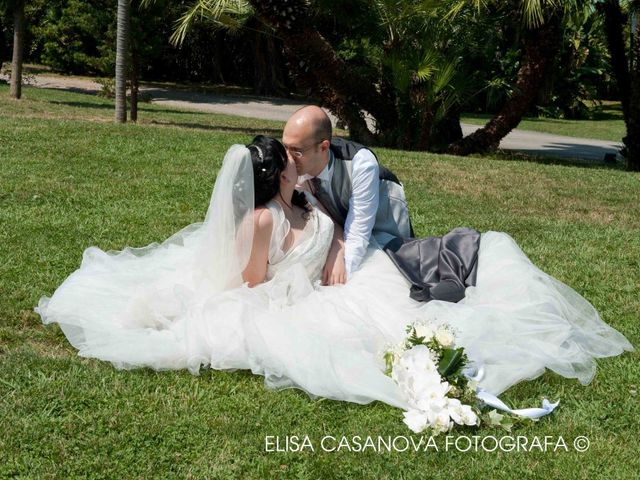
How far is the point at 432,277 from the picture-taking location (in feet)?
17.6

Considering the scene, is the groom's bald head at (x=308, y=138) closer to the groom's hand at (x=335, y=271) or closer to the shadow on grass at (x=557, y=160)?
the groom's hand at (x=335, y=271)

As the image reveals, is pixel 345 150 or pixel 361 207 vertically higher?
pixel 345 150

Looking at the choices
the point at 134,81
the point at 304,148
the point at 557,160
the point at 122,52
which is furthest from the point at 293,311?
the point at 557,160

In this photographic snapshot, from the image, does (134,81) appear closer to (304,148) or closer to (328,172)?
(328,172)

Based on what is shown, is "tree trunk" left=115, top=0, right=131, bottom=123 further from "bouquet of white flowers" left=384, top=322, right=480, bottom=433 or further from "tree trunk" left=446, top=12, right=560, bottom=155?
"bouquet of white flowers" left=384, top=322, right=480, bottom=433

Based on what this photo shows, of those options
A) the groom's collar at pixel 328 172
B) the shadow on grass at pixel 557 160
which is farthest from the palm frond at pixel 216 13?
the groom's collar at pixel 328 172

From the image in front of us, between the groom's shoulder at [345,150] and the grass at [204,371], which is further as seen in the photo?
the groom's shoulder at [345,150]

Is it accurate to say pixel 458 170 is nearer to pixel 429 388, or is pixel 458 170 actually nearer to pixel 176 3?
pixel 429 388

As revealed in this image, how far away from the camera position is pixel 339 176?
17.5 ft

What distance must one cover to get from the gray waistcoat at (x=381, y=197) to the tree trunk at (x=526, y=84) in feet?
33.3

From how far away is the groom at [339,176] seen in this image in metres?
4.96

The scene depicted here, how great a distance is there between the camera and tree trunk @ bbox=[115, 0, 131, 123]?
597 inches

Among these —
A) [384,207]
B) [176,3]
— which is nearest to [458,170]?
[384,207]

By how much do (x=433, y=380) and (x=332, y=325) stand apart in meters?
0.90
